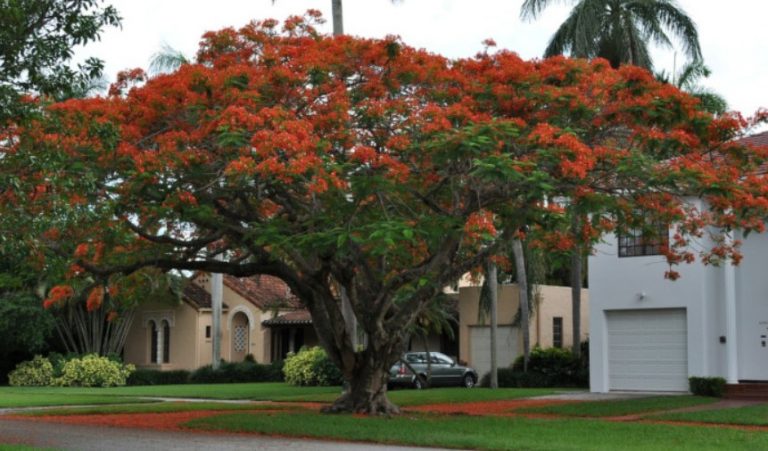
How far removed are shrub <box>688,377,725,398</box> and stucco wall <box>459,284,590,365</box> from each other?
1145cm

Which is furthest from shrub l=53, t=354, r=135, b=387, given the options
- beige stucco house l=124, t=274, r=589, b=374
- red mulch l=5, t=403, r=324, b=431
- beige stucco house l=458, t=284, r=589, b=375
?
red mulch l=5, t=403, r=324, b=431

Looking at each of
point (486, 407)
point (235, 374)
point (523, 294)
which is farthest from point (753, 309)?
point (235, 374)

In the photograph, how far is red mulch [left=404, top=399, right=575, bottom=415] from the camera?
22.1 metres

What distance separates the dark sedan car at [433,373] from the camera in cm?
3481

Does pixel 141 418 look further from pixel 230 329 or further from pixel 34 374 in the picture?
pixel 230 329

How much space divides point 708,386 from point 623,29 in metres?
12.2

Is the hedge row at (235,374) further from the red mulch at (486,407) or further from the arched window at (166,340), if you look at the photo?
the red mulch at (486,407)

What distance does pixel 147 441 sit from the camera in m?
15.4

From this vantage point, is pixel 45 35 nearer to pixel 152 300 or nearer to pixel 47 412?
pixel 47 412

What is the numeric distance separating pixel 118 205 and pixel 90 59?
5247 mm

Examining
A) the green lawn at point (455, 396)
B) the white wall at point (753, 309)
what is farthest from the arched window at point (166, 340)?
the white wall at point (753, 309)

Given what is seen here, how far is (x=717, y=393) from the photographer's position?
84.5 ft

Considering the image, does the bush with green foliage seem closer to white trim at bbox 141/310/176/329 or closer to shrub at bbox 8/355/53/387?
white trim at bbox 141/310/176/329

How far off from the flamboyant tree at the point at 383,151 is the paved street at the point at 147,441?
118 inches
